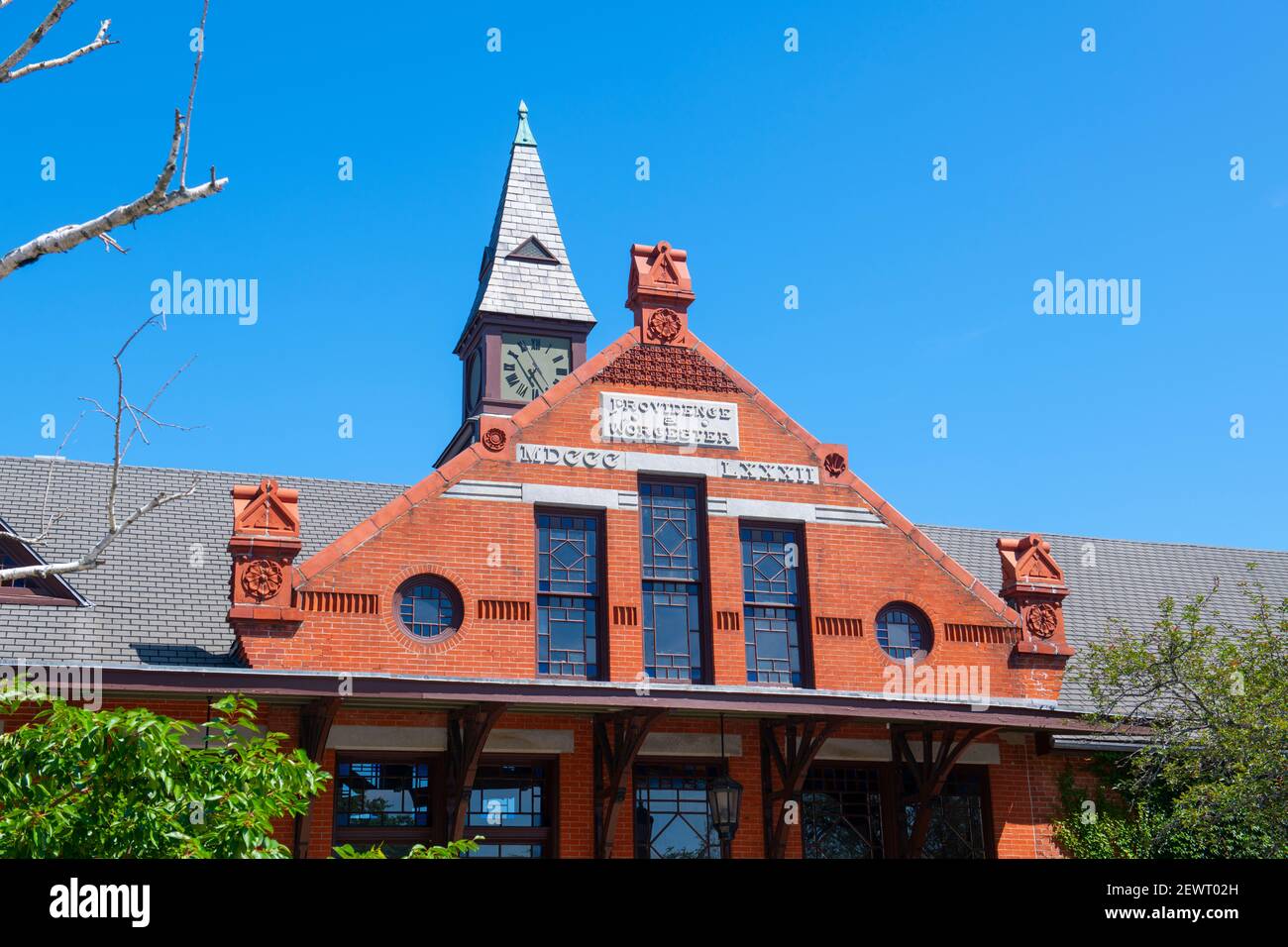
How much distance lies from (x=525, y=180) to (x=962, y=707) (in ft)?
59.7

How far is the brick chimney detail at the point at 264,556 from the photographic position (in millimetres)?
15391

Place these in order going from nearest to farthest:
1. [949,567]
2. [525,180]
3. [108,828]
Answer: [108,828] → [949,567] → [525,180]

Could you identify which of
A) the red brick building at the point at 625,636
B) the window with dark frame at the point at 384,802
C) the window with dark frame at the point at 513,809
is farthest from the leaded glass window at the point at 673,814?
the window with dark frame at the point at 384,802

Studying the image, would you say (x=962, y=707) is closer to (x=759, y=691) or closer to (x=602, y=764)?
(x=759, y=691)

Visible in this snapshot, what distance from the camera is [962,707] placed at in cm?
1642

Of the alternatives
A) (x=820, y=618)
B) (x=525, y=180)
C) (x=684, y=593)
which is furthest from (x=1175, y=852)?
(x=525, y=180)

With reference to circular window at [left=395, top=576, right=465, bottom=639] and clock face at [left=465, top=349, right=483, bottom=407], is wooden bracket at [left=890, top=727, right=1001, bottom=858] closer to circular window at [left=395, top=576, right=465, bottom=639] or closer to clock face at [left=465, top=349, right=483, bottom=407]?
circular window at [left=395, top=576, right=465, bottom=639]

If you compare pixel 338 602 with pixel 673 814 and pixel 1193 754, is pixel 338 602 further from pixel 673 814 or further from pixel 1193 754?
pixel 1193 754

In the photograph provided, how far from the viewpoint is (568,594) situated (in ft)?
56.4

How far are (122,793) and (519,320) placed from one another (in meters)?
18.4

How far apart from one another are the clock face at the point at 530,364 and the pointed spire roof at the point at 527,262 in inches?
20.4

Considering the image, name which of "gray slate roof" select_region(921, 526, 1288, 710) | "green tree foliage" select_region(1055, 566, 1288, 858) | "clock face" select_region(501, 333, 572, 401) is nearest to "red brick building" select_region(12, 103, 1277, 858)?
"green tree foliage" select_region(1055, 566, 1288, 858)

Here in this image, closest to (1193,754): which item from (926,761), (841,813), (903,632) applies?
(926,761)

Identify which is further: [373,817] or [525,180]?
[525,180]
